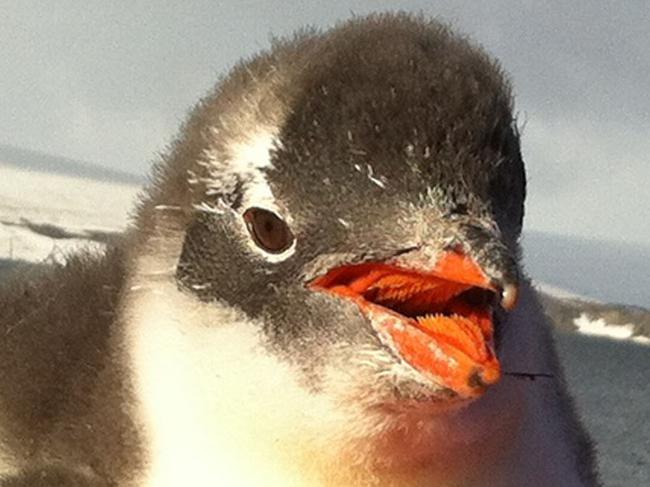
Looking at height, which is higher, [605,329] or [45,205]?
[605,329]

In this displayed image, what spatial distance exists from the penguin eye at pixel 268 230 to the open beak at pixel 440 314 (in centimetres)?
5

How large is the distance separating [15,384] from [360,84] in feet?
1.51

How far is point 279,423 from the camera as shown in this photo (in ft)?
2.75

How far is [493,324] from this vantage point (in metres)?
0.80

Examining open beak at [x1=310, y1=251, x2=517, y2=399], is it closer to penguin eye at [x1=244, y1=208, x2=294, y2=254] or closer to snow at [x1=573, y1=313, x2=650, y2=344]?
penguin eye at [x1=244, y1=208, x2=294, y2=254]

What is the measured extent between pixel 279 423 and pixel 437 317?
0.14 meters

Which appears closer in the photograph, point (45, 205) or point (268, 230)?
point (268, 230)

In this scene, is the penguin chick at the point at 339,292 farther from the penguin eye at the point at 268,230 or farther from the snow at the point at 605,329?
the snow at the point at 605,329

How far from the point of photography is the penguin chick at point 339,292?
2.53 ft

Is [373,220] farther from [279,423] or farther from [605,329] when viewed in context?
[605,329]

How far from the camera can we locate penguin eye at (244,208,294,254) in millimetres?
835

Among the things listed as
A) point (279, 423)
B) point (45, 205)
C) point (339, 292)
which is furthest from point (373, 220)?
point (45, 205)

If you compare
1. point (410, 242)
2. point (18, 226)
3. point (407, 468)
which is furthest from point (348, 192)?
point (18, 226)

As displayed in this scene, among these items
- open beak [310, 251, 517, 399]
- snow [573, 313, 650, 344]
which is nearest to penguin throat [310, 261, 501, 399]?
open beak [310, 251, 517, 399]
